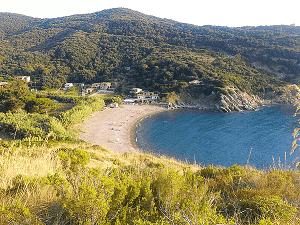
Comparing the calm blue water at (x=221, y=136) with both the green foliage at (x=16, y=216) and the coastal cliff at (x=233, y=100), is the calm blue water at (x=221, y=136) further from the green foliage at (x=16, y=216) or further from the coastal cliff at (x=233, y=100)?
the green foliage at (x=16, y=216)

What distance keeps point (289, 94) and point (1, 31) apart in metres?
175

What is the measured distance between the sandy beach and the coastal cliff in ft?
35.1

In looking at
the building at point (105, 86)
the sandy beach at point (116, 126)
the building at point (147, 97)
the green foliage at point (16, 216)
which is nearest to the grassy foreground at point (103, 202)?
the green foliage at point (16, 216)

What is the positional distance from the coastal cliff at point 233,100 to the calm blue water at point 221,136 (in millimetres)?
4253

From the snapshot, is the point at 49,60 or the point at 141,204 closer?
the point at 141,204

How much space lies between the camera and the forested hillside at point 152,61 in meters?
61.0

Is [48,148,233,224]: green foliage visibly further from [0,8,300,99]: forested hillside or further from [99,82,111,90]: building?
[99,82,111,90]: building

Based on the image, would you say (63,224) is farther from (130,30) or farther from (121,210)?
(130,30)

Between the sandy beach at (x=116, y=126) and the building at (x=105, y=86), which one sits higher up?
the building at (x=105, y=86)

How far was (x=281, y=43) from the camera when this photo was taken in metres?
92.1

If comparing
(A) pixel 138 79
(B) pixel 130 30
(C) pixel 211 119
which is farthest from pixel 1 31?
(C) pixel 211 119

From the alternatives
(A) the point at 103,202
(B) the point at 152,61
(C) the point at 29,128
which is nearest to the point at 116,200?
(A) the point at 103,202

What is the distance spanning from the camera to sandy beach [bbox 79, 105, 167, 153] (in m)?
25.8

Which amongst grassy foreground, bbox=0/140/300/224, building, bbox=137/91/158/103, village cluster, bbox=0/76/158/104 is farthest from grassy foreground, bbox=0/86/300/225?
building, bbox=137/91/158/103
